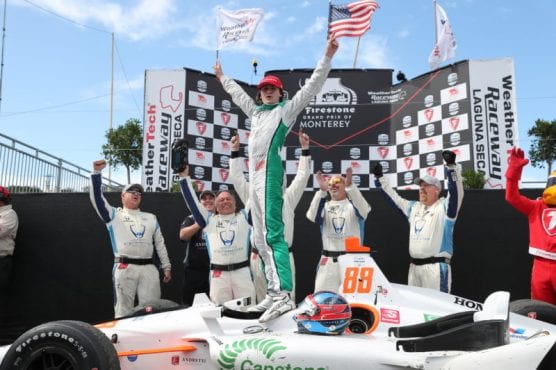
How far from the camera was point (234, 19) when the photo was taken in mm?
8859

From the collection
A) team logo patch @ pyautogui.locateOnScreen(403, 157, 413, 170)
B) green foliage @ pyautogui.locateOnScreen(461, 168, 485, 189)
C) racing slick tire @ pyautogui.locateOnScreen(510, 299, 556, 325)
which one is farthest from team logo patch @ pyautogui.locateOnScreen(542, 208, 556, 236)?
team logo patch @ pyautogui.locateOnScreen(403, 157, 413, 170)

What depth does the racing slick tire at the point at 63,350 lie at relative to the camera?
2.66 m

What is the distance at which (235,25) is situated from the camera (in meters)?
8.77

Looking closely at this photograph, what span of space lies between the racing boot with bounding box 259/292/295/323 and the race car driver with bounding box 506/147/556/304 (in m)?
2.50

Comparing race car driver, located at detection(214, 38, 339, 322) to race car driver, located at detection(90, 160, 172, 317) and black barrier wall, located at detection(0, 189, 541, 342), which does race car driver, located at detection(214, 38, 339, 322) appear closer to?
race car driver, located at detection(90, 160, 172, 317)

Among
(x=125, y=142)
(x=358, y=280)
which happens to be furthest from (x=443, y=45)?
(x=125, y=142)

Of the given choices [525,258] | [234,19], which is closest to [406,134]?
[234,19]

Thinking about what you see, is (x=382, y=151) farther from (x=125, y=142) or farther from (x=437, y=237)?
(x=125, y=142)

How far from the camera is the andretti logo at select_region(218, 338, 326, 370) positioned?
258 cm

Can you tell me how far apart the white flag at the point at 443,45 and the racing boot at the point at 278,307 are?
33.4ft

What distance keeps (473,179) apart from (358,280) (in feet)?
23.7

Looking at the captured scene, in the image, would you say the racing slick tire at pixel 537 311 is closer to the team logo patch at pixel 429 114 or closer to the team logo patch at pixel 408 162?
the team logo patch at pixel 408 162

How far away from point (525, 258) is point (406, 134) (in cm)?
536

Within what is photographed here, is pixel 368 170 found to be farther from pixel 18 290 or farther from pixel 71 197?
pixel 18 290
